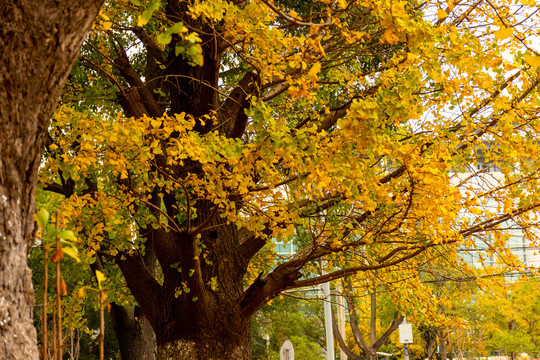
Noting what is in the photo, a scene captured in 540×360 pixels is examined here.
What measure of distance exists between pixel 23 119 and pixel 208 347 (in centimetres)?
501

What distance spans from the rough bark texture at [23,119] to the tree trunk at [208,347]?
4697mm

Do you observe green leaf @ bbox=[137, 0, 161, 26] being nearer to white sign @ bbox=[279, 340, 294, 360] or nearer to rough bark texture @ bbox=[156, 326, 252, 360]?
rough bark texture @ bbox=[156, 326, 252, 360]

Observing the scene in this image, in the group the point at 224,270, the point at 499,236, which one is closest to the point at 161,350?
the point at 224,270

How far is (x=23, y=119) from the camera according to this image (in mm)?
2035

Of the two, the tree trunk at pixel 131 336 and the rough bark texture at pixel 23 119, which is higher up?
the rough bark texture at pixel 23 119

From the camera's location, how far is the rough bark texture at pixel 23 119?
1.96 metres

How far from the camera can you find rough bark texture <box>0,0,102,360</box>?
1958 mm

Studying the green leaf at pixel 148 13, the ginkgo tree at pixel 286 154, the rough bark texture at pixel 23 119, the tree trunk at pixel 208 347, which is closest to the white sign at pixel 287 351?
the ginkgo tree at pixel 286 154

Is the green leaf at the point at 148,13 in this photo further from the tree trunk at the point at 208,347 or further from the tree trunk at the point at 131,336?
the tree trunk at the point at 131,336

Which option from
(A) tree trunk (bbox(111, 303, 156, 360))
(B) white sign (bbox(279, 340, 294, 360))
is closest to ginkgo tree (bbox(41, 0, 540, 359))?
(A) tree trunk (bbox(111, 303, 156, 360))

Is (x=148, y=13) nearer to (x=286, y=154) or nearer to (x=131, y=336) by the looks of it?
(x=286, y=154)

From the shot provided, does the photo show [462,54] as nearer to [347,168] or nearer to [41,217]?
[347,168]

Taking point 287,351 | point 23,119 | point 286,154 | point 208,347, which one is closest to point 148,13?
point 23,119

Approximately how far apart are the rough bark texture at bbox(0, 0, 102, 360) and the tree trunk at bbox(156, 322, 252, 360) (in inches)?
185
